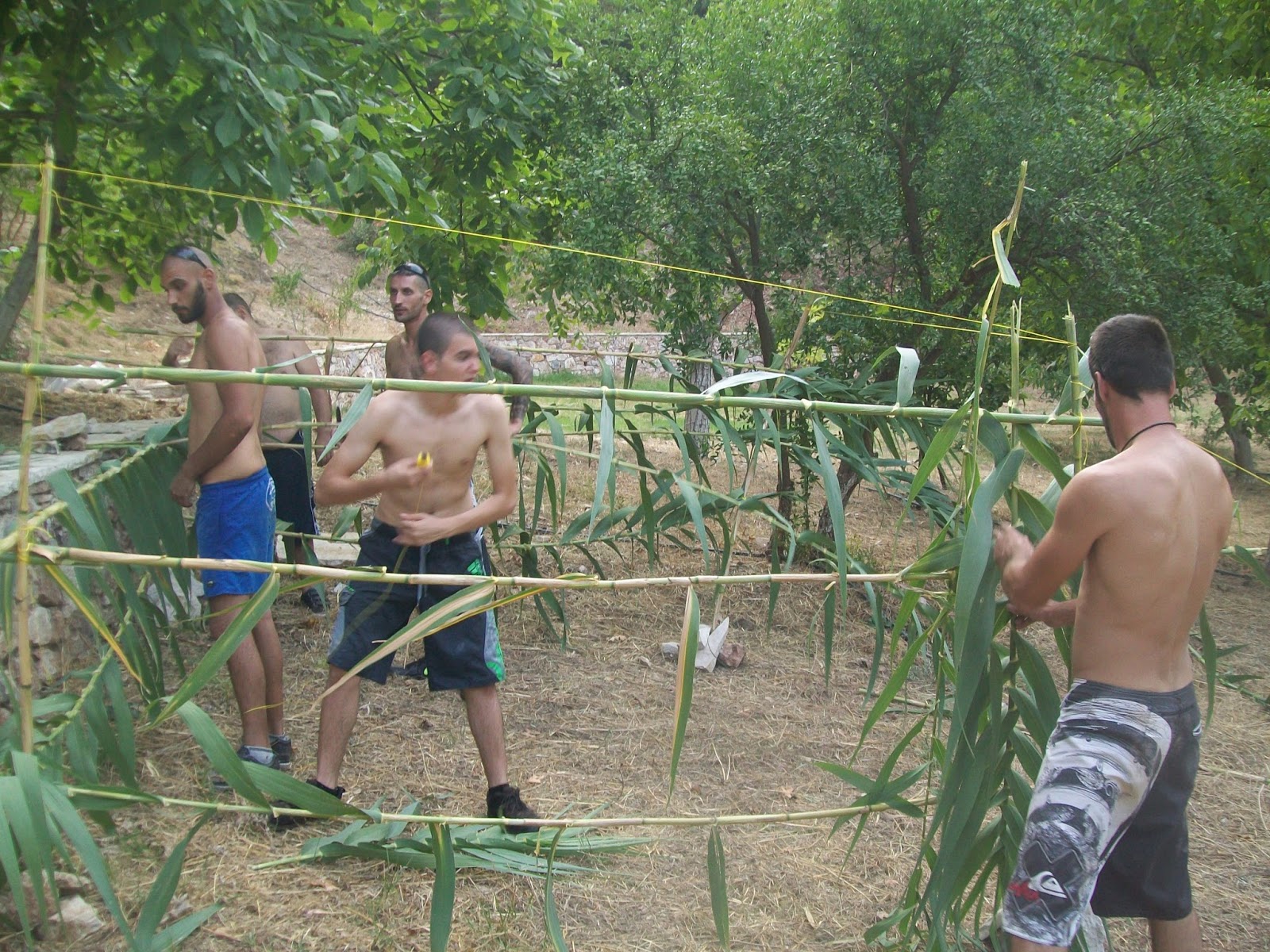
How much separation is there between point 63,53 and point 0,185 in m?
2.69

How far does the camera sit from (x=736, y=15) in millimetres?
5715

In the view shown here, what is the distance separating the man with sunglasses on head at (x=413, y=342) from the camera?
4.04 meters

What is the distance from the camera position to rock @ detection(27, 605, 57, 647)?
11.3ft

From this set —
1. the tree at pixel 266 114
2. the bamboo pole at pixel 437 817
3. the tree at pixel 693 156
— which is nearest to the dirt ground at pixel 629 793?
the bamboo pole at pixel 437 817

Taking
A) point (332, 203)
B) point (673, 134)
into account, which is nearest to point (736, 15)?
point (673, 134)

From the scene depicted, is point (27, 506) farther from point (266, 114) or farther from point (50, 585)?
point (266, 114)

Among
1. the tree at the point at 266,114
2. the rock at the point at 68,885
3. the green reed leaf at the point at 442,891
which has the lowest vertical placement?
the rock at the point at 68,885

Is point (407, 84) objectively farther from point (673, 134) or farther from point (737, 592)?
point (737, 592)

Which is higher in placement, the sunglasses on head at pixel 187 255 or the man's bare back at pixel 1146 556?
the sunglasses on head at pixel 187 255

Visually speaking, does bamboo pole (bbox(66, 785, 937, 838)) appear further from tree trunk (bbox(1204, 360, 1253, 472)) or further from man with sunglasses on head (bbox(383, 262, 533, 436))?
tree trunk (bbox(1204, 360, 1253, 472))

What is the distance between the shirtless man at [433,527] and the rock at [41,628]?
121 centimetres

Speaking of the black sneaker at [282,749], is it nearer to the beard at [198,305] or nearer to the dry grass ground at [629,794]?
the dry grass ground at [629,794]

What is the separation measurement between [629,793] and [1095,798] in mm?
1753

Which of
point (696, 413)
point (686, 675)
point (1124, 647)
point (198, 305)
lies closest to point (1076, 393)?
point (1124, 647)
